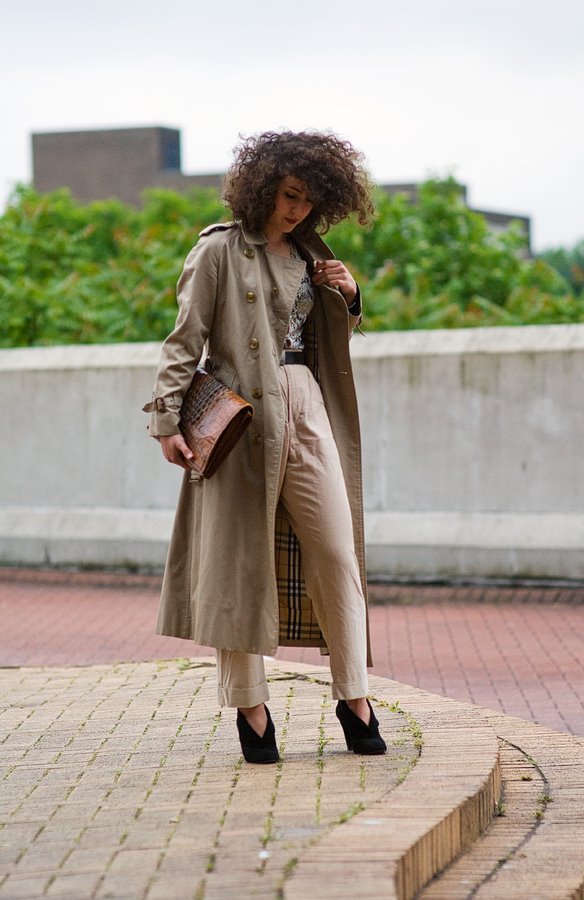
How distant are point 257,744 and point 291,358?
1142mm

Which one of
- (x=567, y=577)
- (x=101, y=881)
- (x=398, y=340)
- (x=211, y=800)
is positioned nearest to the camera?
(x=101, y=881)

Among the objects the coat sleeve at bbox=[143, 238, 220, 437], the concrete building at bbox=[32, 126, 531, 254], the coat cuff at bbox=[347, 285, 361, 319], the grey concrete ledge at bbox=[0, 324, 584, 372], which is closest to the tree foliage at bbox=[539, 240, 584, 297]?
the concrete building at bbox=[32, 126, 531, 254]

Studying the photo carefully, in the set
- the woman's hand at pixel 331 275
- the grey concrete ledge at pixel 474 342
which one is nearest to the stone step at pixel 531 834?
the woman's hand at pixel 331 275

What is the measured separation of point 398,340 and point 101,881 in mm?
7085

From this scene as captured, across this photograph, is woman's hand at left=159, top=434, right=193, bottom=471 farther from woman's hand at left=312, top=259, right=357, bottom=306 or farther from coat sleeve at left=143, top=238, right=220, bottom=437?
woman's hand at left=312, top=259, right=357, bottom=306

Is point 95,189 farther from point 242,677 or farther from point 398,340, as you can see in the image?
point 242,677

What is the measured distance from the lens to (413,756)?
4.36 meters

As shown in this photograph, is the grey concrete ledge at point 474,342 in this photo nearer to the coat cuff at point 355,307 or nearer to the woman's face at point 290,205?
the coat cuff at point 355,307

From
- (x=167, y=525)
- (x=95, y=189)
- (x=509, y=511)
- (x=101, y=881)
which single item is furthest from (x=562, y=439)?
(x=95, y=189)

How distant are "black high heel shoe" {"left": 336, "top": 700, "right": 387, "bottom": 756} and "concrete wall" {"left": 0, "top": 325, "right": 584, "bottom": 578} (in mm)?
5087

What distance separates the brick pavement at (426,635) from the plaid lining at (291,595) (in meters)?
1.62

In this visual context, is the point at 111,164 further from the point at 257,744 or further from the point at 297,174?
the point at 257,744

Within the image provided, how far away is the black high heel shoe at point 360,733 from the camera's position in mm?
4426

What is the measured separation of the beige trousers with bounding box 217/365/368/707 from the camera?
431 centimetres
